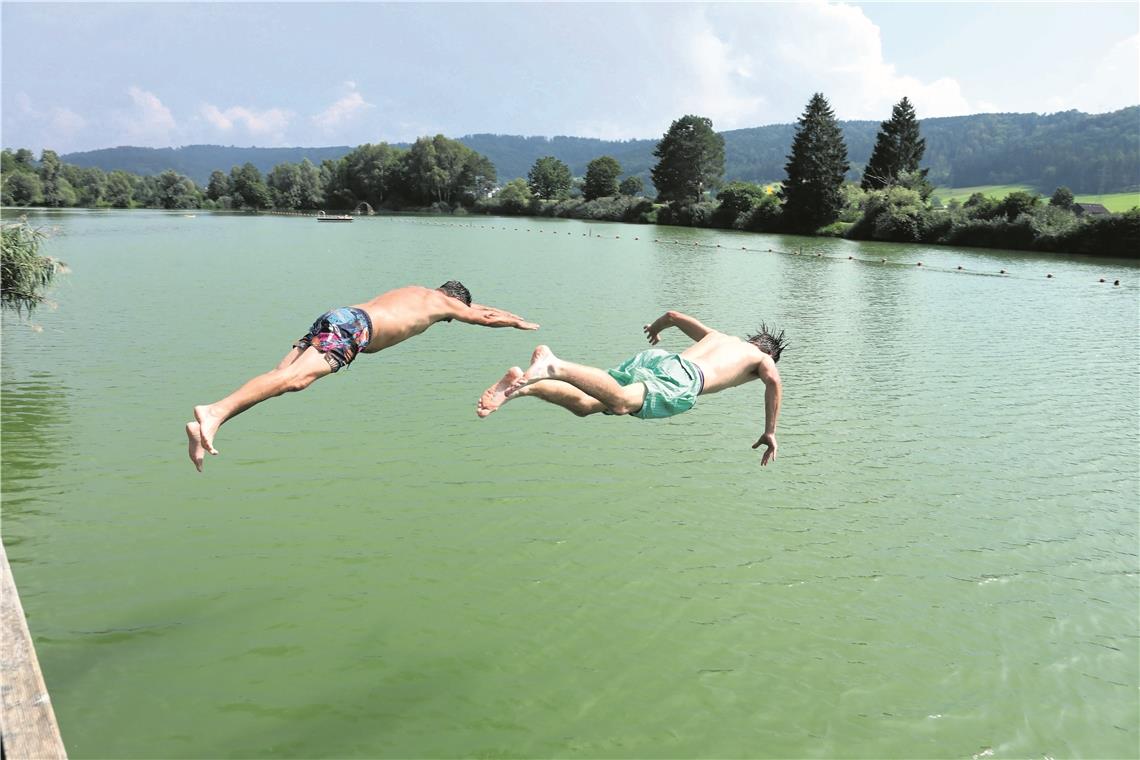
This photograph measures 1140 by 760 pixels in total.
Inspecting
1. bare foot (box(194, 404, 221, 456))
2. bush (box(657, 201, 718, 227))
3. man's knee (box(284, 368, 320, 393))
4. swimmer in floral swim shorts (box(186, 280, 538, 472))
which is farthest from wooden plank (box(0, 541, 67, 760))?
bush (box(657, 201, 718, 227))

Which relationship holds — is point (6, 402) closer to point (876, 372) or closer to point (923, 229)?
point (876, 372)

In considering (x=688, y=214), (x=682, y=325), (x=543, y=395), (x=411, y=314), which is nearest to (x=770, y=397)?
(x=682, y=325)

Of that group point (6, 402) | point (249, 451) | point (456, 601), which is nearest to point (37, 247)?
point (6, 402)

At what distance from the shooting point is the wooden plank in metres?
4.88

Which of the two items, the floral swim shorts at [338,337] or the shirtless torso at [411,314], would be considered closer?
the floral swim shorts at [338,337]

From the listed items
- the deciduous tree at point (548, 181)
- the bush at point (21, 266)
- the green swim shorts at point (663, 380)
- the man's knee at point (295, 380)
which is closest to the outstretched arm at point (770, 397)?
the green swim shorts at point (663, 380)

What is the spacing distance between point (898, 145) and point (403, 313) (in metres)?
92.1

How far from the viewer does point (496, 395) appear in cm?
491

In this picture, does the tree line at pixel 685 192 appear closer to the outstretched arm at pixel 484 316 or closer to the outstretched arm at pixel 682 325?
the outstretched arm at pixel 682 325

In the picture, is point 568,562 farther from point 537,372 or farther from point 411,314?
point 537,372

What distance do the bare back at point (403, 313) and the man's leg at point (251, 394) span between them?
0.50 m

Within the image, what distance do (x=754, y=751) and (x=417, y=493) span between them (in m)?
6.30

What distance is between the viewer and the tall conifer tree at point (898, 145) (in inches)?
3334

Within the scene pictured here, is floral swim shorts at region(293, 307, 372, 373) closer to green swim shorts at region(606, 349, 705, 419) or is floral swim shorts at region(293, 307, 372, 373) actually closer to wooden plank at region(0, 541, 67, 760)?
green swim shorts at region(606, 349, 705, 419)
